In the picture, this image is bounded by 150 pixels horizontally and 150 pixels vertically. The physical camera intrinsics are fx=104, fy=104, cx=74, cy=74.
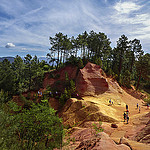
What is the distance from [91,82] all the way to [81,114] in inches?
494

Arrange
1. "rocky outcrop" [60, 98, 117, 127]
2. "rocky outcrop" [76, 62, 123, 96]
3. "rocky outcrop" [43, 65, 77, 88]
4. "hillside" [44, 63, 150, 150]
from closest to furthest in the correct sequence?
"hillside" [44, 63, 150, 150] → "rocky outcrop" [60, 98, 117, 127] → "rocky outcrop" [76, 62, 123, 96] → "rocky outcrop" [43, 65, 77, 88]

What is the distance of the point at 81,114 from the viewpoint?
19.8 m

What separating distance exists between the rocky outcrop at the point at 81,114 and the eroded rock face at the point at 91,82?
7.33 m

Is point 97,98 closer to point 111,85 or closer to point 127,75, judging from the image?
point 111,85

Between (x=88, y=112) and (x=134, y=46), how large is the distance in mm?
37782

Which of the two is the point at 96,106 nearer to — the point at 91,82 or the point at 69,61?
the point at 91,82

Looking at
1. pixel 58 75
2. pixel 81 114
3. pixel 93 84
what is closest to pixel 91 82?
pixel 93 84

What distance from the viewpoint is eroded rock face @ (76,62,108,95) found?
95.6ft

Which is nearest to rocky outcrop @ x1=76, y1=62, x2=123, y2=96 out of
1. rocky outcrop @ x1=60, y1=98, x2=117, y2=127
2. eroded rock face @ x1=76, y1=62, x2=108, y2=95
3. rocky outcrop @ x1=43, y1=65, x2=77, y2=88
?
eroded rock face @ x1=76, y1=62, x2=108, y2=95

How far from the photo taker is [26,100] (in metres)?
29.5

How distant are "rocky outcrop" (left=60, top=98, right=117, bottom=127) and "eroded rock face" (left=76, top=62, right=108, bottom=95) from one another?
24.1ft

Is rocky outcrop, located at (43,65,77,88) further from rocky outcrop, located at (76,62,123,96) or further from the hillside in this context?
rocky outcrop, located at (76,62,123,96)

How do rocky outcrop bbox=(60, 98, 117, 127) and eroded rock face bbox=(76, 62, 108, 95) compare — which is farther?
eroded rock face bbox=(76, 62, 108, 95)

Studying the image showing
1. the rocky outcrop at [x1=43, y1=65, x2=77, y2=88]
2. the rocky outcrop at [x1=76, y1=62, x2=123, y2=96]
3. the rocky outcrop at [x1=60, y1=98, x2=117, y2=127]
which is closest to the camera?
the rocky outcrop at [x1=60, y1=98, x2=117, y2=127]
